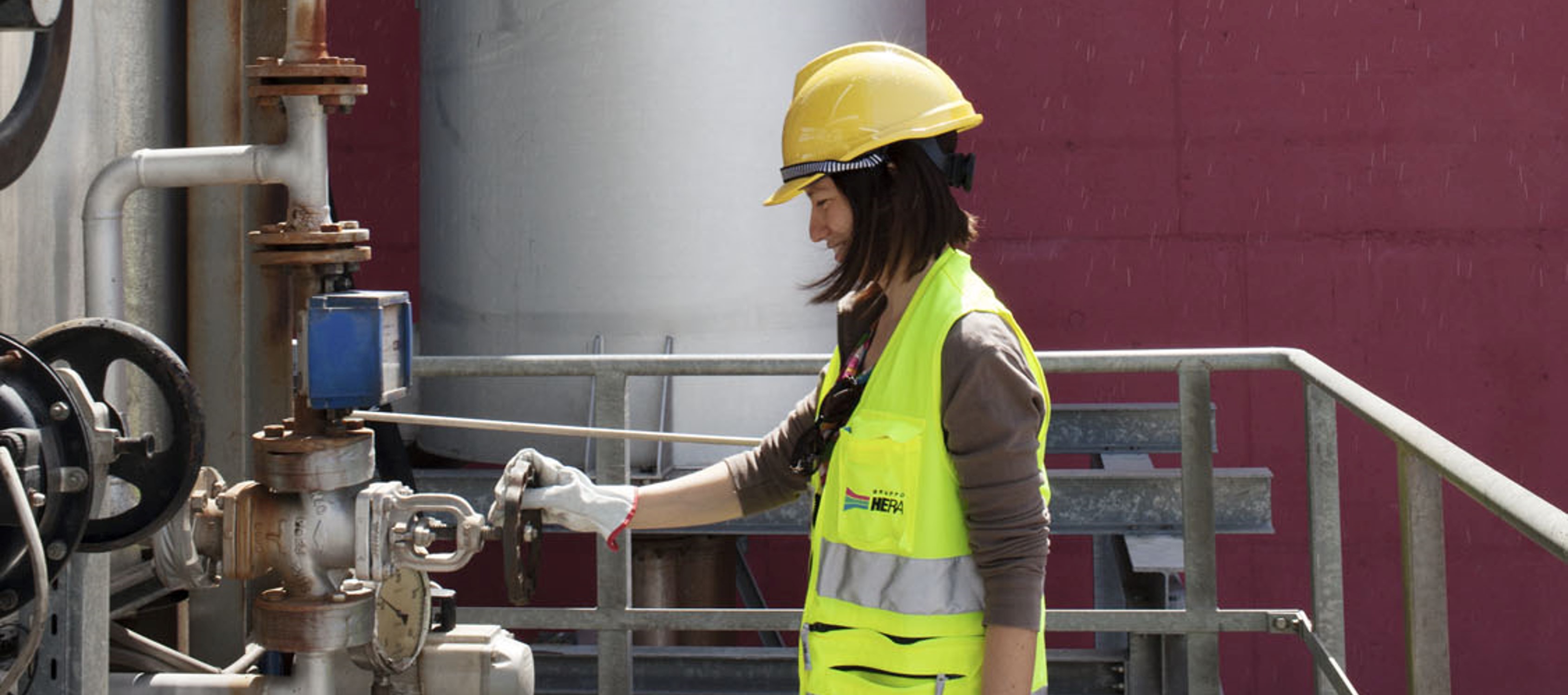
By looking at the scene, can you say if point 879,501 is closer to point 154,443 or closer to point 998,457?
point 998,457

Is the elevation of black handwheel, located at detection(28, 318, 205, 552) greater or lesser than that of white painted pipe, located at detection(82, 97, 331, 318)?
lesser

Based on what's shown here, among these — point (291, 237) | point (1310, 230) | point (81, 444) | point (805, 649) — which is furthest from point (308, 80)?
point (1310, 230)

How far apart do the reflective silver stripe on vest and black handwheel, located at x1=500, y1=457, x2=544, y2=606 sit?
1.74ft

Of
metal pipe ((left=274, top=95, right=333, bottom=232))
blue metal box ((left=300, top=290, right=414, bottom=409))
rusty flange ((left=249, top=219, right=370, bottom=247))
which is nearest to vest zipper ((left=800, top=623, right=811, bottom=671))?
blue metal box ((left=300, top=290, right=414, bottom=409))

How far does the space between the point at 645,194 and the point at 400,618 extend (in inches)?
73.0

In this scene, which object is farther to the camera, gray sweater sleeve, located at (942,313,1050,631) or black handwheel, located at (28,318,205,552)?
black handwheel, located at (28,318,205,552)

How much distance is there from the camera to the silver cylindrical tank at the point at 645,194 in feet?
15.2

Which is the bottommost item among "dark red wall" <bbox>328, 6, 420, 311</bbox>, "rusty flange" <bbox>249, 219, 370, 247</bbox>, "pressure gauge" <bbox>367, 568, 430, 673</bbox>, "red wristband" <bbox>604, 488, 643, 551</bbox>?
"pressure gauge" <bbox>367, 568, 430, 673</bbox>

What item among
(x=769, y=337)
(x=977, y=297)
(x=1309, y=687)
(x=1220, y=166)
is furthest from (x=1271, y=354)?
(x=1309, y=687)

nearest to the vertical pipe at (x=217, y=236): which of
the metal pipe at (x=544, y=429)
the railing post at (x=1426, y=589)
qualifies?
the metal pipe at (x=544, y=429)

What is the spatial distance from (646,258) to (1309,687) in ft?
11.1

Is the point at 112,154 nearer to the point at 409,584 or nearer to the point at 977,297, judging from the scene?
the point at 409,584

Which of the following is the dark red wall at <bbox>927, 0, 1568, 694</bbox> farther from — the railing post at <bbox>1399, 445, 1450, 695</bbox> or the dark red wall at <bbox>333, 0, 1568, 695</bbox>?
the railing post at <bbox>1399, 445, 1450, 695</bbox>

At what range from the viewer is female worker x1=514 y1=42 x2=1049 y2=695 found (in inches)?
81.8
